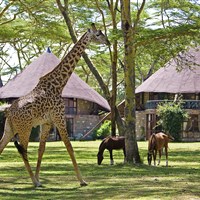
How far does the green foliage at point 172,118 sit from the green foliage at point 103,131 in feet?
20.1

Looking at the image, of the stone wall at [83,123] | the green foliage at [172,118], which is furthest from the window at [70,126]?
the green foliage at [172,118]

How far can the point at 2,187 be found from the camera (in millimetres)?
12758

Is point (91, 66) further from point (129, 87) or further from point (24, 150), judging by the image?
point (24, 150)

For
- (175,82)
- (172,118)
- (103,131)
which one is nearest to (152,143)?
(172,118)

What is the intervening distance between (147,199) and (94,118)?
44.7 m

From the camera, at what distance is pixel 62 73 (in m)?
14.0

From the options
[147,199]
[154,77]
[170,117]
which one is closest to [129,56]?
[147,199]

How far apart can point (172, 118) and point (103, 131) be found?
780cm

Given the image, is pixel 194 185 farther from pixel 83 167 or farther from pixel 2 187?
pixel 83 167

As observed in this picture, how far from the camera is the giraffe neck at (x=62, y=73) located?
13547 mm

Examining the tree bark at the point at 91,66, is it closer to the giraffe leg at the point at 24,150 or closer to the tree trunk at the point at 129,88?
the tree trunk at the point at 129,88

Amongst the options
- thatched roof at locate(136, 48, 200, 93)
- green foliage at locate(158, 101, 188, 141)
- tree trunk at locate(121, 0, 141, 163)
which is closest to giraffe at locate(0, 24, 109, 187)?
tree trunk at locate(121, 0, 141, 163)

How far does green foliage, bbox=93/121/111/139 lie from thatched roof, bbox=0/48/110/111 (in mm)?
3005

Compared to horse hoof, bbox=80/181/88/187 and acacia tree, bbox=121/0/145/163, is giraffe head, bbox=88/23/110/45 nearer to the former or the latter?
horse hoof, bbox=80/181/88/187
